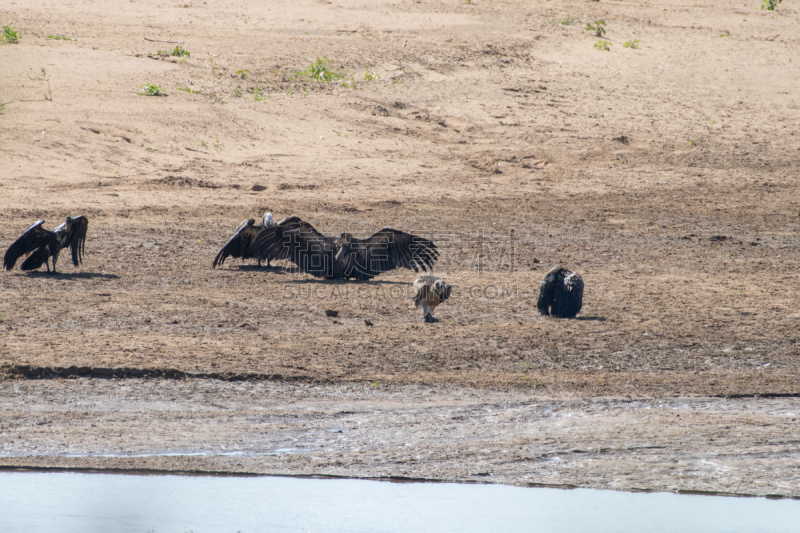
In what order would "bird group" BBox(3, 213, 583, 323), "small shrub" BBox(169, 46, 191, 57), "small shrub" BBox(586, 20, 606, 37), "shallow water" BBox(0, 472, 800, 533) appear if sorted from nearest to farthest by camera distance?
"shallow water" BBox(0, 472, 800, 533)
"bird group" BBox(3, 213, 583, 323)
"small shrub" BBox(169, 46, 191, 57)
"small shrub" BBox(586, 20, 606, 37)

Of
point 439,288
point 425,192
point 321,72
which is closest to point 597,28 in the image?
point 321,72

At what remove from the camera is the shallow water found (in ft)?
15.8

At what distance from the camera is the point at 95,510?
4.32 meters

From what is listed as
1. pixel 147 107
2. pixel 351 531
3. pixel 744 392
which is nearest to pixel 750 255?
pixel 744 392

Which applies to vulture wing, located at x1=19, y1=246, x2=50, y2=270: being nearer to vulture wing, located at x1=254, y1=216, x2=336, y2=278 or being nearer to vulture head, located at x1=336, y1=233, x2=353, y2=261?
vulture wing, located at x1=254, y1=216, x2=336, y2=278

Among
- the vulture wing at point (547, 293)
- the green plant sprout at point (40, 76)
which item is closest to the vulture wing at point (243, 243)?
the vulture wing at point (547, 293)

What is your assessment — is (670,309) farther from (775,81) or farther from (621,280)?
(775,81)

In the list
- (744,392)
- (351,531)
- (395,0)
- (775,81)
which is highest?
(395,0)

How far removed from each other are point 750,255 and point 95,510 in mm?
9516

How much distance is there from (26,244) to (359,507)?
235 inches

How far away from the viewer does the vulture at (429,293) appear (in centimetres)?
805

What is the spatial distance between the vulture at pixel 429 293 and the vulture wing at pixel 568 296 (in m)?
1.12

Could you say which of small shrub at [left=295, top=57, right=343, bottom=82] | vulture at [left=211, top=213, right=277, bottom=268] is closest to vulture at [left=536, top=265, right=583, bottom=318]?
vulture at [left=211, top=213, right=277, bottom=268]

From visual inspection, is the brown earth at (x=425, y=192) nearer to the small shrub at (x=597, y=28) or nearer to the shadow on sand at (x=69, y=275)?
the shadow on sand at (x=69, y=275)
